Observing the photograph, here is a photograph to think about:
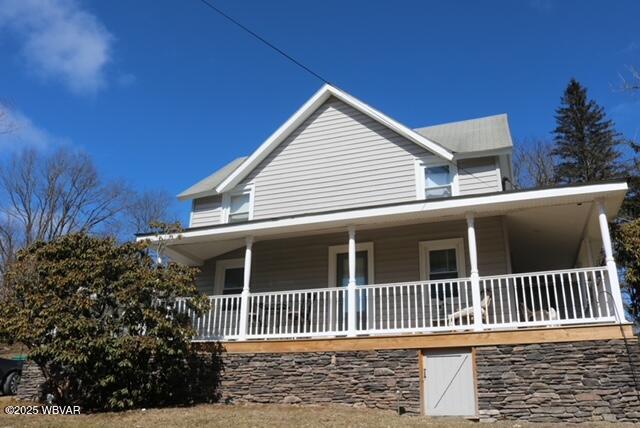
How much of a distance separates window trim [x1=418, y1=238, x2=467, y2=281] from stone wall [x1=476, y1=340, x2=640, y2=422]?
2868mm

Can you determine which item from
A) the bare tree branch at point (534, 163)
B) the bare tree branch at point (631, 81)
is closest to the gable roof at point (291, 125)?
the bare tree branch at point (631, 81)

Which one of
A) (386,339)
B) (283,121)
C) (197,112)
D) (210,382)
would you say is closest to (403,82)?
(283,121)

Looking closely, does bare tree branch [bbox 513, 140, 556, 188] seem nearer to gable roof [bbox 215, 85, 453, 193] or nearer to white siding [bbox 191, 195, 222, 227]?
gable roof [bbox 215, 85, 453, 193]

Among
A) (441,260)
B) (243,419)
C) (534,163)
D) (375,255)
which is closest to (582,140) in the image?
(534,163)

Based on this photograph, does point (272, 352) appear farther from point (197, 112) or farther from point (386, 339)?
point (197, 112)

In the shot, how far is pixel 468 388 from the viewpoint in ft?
27.6

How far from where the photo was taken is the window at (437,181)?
11.9 metres

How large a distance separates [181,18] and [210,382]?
668 cm

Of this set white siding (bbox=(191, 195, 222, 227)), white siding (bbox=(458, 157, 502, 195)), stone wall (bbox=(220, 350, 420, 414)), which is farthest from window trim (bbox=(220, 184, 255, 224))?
white siding (bbox=(458, 157, 502, 195))

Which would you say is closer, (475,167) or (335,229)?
(335,229)

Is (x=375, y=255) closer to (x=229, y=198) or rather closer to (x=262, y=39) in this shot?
(x=229, y=198)

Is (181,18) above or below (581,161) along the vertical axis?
below

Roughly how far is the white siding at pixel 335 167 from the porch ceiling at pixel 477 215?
66.5 inches

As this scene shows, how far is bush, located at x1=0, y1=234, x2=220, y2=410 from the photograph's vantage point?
905 centimetres
